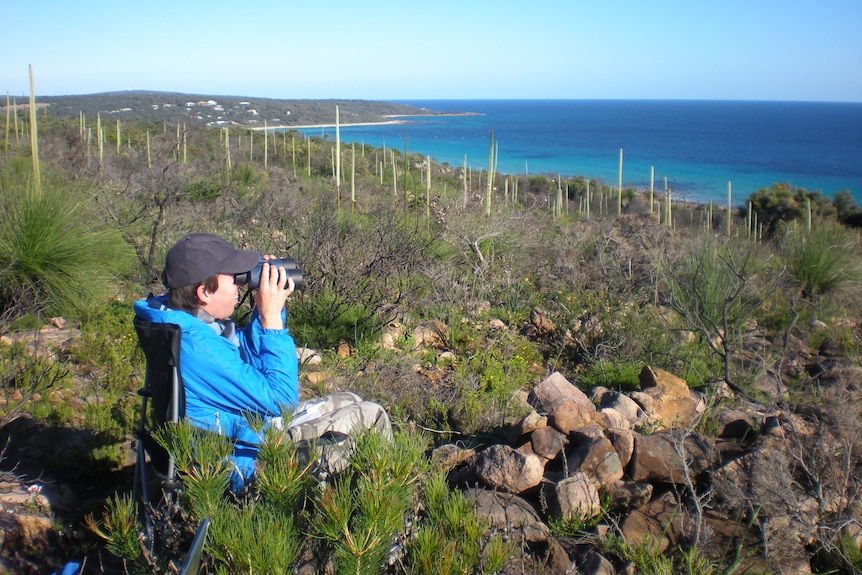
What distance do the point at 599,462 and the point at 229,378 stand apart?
1.80 m

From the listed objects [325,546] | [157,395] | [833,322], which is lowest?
[833,322]

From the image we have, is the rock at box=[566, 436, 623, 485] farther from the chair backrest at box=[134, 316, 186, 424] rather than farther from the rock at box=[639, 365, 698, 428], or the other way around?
the chair backrest at box=[134, 316, 186, 424]

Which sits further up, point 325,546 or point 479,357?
point 325,546

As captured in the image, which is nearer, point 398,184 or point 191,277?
point 191,277

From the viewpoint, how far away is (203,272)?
8.19 feet

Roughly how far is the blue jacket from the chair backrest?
0.18 feet

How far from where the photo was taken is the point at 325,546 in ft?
6.32

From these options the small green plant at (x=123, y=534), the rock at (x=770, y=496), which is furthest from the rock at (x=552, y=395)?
the small green plant at (x=123, y=534)

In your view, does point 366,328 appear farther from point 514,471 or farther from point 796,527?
point 796,527

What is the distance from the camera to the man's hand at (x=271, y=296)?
2.54 m

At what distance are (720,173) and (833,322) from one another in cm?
4690

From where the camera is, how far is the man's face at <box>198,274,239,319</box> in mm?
2555

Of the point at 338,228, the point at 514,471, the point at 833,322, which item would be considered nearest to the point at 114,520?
the point at 514,471

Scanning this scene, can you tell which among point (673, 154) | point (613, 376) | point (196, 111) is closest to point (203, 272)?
point (613, 376)
